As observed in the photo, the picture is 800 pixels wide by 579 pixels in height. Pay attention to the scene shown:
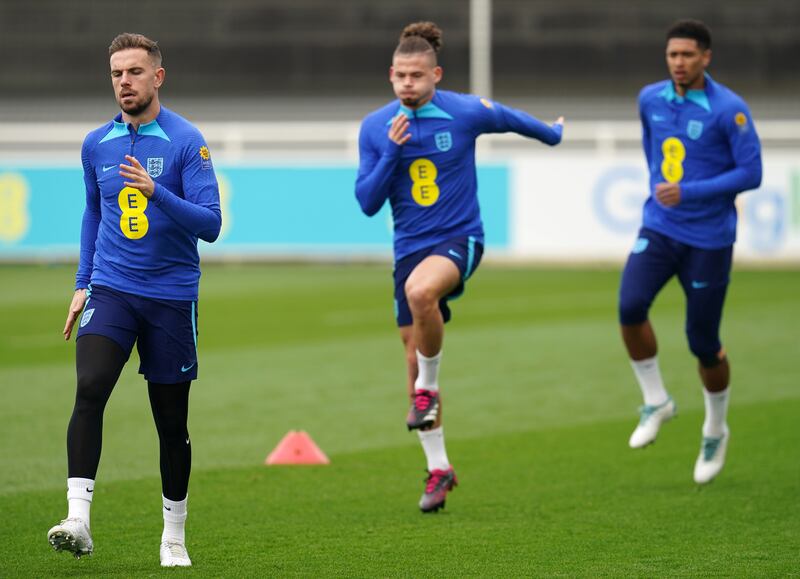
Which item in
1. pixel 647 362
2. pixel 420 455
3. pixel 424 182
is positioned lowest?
pixel 420 455

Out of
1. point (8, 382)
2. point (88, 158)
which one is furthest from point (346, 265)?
point (88, 158)

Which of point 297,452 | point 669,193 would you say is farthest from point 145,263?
point 669,193

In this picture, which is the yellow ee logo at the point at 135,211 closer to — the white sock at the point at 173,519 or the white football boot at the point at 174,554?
the white sock at the point at 173,519

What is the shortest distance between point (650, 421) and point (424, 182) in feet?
6.24

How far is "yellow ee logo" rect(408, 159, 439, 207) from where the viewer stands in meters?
7.23

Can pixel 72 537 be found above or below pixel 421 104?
below

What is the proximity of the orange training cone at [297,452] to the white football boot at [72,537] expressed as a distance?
305 centimetres

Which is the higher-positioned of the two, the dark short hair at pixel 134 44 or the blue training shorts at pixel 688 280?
the dark short hair at pixel 134 44

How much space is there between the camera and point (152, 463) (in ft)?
27.2

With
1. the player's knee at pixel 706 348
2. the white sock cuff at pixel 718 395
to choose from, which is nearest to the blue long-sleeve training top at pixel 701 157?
the player's knee at pixel 706 348

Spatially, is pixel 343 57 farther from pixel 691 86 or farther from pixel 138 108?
pixel 138 108

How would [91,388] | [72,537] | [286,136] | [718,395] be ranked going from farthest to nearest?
[286,136] < [718,395] < [91,388] < [72,537]

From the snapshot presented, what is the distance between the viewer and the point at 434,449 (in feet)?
23.7

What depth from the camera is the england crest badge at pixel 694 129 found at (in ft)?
25.2
